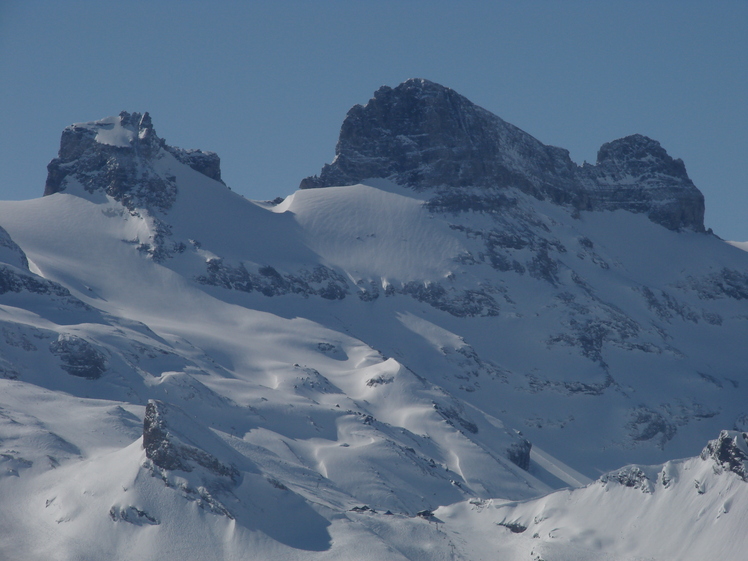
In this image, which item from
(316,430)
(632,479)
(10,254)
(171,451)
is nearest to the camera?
(632,479)

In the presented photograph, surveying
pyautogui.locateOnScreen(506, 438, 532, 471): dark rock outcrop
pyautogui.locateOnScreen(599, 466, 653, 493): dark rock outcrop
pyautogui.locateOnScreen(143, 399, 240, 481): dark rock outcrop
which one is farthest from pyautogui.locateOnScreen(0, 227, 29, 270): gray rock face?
pyautogui.locateOnScreen(599, 466, 653, 493): dark rock outcrop

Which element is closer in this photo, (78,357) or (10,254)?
(78,357)

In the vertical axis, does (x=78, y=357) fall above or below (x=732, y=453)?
below

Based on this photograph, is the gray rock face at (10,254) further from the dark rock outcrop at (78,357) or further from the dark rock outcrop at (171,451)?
the dark rock outcrop at (171,451)

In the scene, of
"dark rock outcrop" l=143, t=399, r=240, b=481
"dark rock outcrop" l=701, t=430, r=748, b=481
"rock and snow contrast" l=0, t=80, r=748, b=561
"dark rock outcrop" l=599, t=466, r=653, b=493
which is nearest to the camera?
"dark rock outcrop" l=701, t=430, r=748, b=481

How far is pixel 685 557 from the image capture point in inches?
2923

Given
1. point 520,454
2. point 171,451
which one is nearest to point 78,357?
point 171,451

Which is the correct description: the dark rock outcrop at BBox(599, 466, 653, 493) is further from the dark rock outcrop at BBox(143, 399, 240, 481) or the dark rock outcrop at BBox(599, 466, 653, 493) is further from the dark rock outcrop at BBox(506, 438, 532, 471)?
the dark rock outcrop at BBox(506, 438, 532, 471)

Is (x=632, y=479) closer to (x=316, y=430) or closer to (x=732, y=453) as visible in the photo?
(x=732, y=453)

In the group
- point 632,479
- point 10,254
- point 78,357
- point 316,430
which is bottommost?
point 78,357

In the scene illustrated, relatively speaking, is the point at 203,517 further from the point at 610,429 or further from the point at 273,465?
the point at 610,429

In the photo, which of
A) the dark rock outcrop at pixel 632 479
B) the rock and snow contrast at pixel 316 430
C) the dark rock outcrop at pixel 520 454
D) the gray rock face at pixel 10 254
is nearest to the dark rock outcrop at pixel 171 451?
the rock and snow contrast at pixel 316 430

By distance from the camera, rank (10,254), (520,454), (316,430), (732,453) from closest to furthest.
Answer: (732,453) < (316,430) < (520,454) < (10,254)

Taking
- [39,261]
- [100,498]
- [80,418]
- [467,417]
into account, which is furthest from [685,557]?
[39,261]
